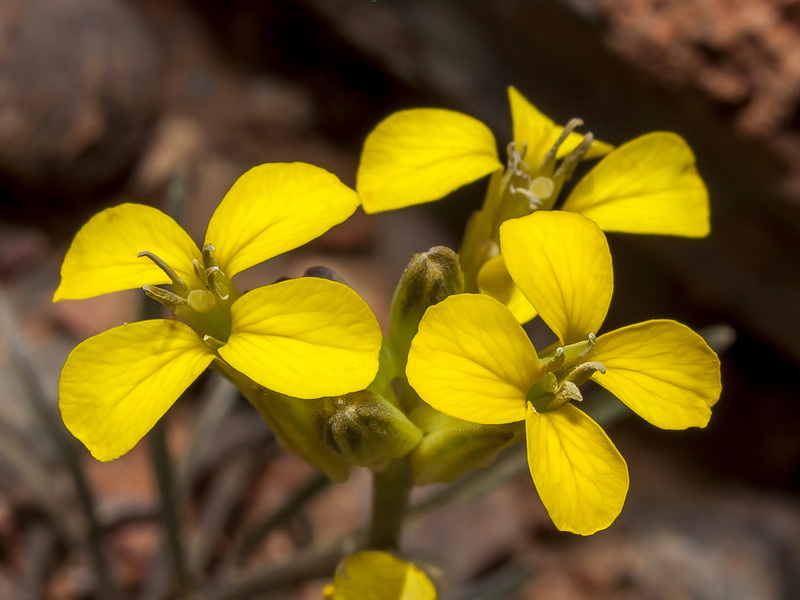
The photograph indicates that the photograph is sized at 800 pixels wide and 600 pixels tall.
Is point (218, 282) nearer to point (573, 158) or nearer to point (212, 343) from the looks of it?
point (212, 343)

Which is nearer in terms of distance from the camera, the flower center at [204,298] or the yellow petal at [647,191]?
the flower center at [204,298]

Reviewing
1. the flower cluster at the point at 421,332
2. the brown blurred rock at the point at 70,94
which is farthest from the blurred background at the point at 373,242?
the flower cluster at the point at 421,332

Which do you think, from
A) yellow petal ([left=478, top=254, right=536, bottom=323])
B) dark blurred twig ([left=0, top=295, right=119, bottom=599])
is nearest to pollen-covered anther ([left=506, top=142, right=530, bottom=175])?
yellow petal ([left=478, top=254, right=536, bottom=323])

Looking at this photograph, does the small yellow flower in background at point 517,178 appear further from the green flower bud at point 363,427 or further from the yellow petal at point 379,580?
the yellow petal at point 379,580

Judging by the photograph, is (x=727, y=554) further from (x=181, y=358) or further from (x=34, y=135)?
(x=34, y=135)

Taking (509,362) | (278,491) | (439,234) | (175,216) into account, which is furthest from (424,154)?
(439,234)
